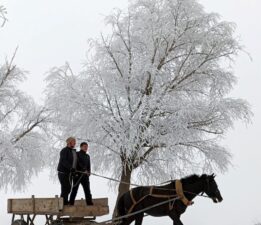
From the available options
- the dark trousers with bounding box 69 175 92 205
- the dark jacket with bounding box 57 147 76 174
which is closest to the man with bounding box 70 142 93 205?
the dark trousers with bounding box 69 175 92 205

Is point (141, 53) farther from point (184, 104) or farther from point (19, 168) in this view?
point (19, 168)

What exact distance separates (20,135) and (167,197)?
40.1ft

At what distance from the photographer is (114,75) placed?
64.9ft

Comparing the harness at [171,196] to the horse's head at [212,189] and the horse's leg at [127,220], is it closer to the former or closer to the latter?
the horse's leg at [127,220]

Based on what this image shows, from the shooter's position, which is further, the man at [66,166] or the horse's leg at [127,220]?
the horse's leg at [127,220]

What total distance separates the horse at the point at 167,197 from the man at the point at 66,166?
5.35ft

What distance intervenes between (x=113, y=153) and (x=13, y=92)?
25.3ft

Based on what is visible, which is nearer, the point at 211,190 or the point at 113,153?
the point at 211,190

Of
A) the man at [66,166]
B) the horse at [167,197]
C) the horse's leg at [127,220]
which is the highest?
the man at [66,166]

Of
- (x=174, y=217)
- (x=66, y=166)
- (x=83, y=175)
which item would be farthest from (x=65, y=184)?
(x=174, y=217)

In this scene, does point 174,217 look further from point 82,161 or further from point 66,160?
point 66,160

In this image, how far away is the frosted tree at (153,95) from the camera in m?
18.4

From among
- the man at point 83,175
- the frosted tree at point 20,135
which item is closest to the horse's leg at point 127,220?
the man at point 83,175

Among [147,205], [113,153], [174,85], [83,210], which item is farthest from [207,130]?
[83,210]
